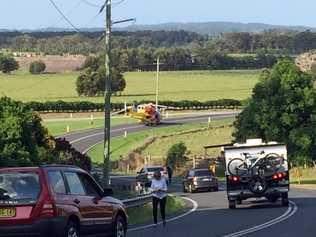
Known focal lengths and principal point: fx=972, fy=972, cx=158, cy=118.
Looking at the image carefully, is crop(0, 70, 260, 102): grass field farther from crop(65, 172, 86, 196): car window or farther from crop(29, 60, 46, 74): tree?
crop(65, 172, 86, 196): car window

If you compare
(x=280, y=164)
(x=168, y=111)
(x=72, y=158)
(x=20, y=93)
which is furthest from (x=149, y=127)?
(x=280, y=164)

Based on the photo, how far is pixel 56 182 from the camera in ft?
57.6

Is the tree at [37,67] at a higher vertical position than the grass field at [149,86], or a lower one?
higher

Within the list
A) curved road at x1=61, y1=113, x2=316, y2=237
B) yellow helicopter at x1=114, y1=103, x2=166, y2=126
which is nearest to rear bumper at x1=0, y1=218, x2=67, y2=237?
curved road at x1=61, y1=113, x2=316, y2=237

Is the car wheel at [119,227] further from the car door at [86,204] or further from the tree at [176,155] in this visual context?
the tree at [176,155]

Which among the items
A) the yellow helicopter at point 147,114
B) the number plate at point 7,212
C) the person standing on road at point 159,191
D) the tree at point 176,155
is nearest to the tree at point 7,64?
the yellow helicopter at point 147,114

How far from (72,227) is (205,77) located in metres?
153

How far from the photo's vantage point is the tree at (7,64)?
16975 centimetres

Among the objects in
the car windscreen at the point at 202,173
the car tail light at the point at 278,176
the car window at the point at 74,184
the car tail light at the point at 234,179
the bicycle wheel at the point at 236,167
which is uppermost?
the car window at the point at 74,184

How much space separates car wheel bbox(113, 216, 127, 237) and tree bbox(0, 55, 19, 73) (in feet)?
489

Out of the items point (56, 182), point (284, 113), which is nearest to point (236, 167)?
point (56, 182)

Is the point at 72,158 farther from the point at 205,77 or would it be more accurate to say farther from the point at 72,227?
the point at 205,77

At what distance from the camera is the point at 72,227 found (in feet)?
58.2

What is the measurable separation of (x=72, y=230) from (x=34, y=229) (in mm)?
1209
